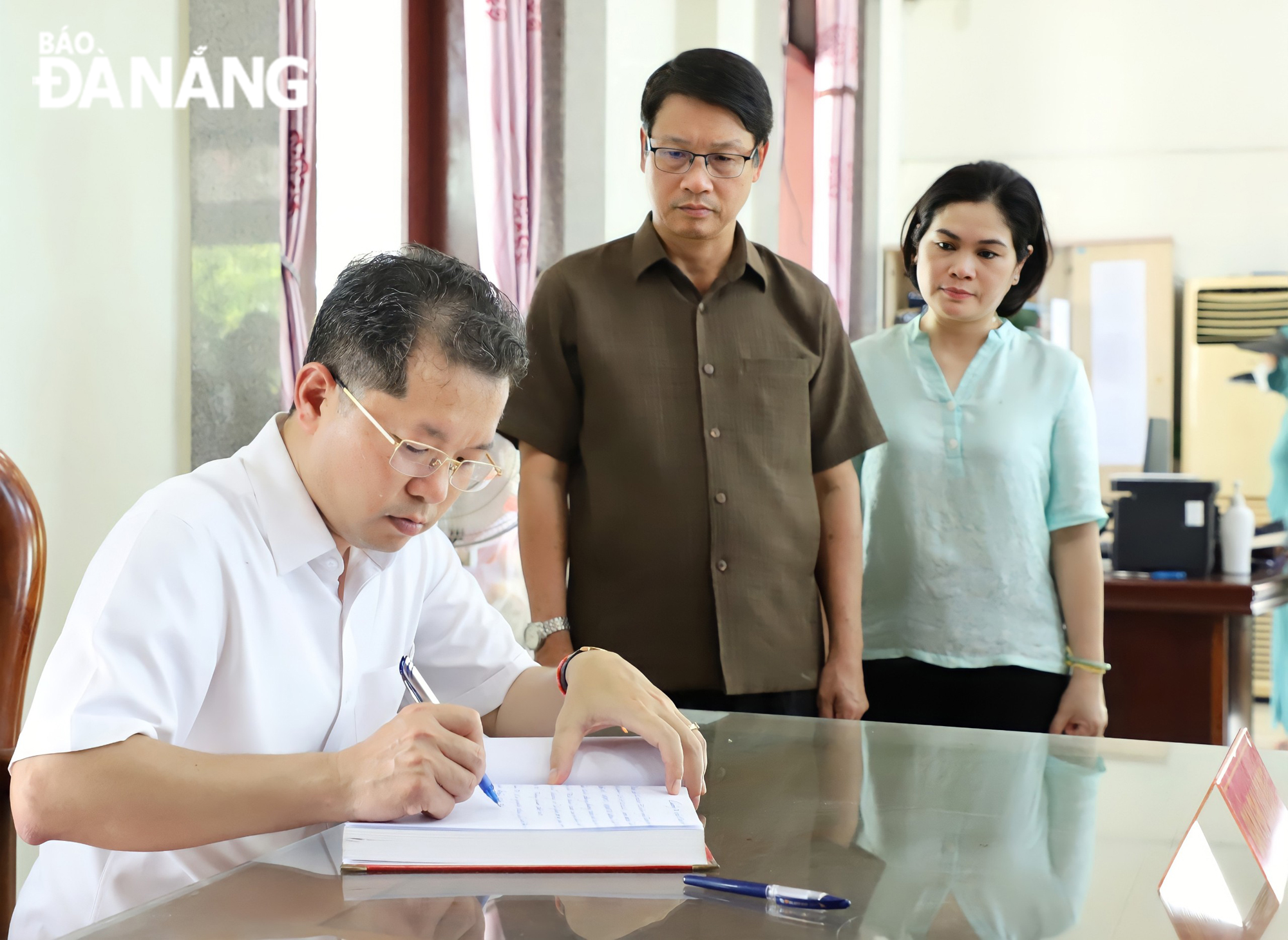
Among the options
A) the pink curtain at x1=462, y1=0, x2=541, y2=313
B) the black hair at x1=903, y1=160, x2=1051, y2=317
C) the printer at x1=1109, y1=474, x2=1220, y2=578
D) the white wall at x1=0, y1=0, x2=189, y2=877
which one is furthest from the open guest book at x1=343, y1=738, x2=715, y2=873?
the pink curtain at x1=462, y1=0, x2=541, y2=313

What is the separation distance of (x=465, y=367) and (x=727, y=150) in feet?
3.09

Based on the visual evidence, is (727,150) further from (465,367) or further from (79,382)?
(79,382)

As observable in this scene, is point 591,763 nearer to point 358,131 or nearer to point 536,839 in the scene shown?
point 536,839

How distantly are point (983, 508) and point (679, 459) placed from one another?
563 millimetres

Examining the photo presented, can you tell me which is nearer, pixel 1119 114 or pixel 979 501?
pixel 979 501

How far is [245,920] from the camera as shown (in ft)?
2.82

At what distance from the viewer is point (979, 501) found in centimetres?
211

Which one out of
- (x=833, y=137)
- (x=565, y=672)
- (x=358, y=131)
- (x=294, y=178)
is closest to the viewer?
(x=565, y=672)

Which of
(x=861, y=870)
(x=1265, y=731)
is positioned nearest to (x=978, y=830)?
(x=861, y=870)

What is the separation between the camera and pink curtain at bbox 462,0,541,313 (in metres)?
3.73

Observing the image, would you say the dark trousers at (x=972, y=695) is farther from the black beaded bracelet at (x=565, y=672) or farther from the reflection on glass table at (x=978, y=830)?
the black beaded bracelet at (x=565, y=672)

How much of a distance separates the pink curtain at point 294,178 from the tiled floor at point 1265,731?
11.9 ft

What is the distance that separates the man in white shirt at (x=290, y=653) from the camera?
979 millimetres

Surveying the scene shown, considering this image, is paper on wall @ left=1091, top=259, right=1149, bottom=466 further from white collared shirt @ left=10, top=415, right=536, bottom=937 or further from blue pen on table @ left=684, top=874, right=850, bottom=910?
blue pen on table @ left=684, top=874, right=850, bottom=910
